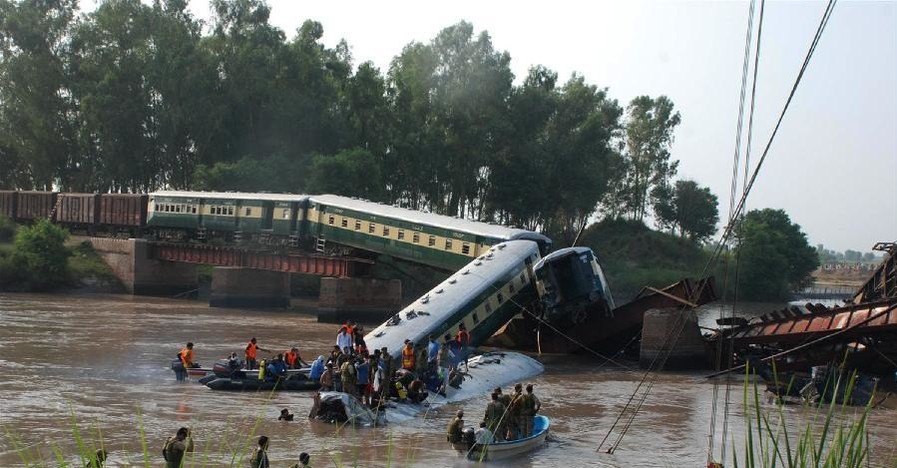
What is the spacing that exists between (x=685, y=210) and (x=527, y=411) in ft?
330

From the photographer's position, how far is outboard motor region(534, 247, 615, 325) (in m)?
38.9

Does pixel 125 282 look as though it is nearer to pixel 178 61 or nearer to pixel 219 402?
pixel 178 61

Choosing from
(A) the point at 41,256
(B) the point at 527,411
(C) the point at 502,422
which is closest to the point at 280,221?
(A) the point at 41,256

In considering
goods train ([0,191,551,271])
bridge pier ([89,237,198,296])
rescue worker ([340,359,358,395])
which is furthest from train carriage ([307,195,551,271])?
rescue worker ([340,359,358,395])

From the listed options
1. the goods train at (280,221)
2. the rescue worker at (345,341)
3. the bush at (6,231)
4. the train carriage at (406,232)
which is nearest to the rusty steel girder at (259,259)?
the goods train at (280,221)

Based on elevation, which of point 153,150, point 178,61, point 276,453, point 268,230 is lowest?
point 276,453

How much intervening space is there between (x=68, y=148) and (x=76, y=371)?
212 ft

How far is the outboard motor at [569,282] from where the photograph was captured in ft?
128

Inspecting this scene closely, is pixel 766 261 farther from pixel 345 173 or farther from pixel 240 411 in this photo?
pixel 240 411

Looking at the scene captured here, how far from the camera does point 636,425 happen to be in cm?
2642

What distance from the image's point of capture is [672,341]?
122 feet

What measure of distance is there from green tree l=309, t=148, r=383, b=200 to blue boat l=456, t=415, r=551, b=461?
57.4 m

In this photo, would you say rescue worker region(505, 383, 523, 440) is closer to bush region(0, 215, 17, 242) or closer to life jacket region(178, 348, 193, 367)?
life jacket region(178, 348, 193, 367)

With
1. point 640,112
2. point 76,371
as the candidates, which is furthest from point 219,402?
point 640,112
